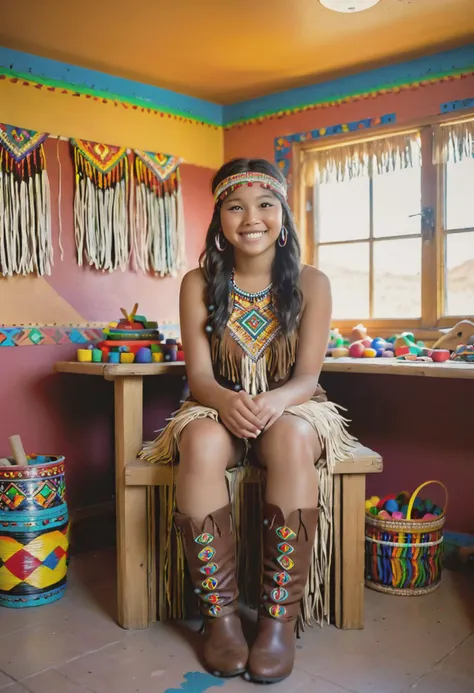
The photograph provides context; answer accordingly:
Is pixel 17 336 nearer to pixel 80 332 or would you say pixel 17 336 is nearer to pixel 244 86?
pixel 80 332

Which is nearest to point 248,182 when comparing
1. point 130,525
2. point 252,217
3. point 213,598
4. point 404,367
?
point 252,217

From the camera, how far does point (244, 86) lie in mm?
3275

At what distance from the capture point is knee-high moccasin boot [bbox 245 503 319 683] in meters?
1.84

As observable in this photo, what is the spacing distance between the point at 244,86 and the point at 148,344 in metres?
1.46

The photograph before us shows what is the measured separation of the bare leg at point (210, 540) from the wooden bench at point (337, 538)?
25 cm

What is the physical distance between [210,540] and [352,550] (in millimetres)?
555

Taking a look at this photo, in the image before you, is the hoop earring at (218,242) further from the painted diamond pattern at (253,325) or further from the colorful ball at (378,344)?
the colorful ball at (378,344)

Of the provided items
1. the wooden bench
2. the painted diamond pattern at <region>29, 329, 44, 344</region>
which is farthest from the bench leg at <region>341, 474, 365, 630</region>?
the painted diamond pattern at <region>29, 329, 44, 344</region>

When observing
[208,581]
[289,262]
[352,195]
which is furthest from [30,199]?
[208,581]

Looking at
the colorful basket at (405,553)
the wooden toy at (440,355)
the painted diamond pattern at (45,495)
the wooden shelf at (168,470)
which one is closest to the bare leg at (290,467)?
the wooden shelf at (168,470)

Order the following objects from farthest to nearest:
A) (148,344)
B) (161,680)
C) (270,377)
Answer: (148,344)
(270,377)
(161,680)

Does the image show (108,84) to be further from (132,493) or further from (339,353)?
(132,493)

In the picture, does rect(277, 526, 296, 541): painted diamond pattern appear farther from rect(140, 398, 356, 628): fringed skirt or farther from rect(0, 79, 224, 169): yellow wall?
rect(0, 79, 224, 169): yellow wall

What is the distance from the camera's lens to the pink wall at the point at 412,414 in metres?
2.83
